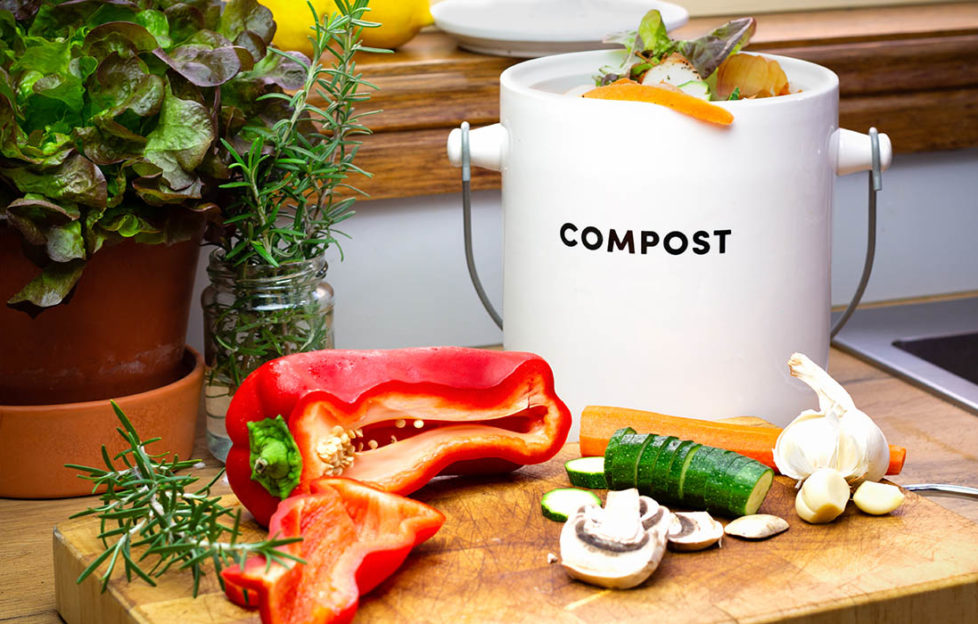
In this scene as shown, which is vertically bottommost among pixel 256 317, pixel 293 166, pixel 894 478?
pixel 894 478

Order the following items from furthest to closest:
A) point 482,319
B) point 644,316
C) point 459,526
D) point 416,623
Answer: point 482,319 → point 644,316 → point 459,526 → point 416,623

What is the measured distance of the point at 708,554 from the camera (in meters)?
0.71

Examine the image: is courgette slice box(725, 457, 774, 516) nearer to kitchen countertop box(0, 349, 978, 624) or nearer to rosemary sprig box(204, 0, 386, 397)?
kitchen countertop box(0, 349, 978, 624)

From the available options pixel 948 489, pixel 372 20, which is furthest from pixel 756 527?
pixel 372 20

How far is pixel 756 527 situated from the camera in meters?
0.73

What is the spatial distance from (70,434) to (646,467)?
41 centimetres

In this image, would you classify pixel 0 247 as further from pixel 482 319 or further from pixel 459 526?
pixel 482 319

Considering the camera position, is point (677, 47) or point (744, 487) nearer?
point (744, 487)

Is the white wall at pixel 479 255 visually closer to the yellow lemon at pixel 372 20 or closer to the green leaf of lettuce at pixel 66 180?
the yellow lemon at pixel 372 20

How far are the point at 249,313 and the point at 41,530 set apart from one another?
21 cm

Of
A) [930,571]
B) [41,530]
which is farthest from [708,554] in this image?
[41,530]

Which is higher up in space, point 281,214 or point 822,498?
→ point 281,214

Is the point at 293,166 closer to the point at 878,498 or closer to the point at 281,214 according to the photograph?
the point at 281,214

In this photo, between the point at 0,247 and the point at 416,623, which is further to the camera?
the point at 0,247
